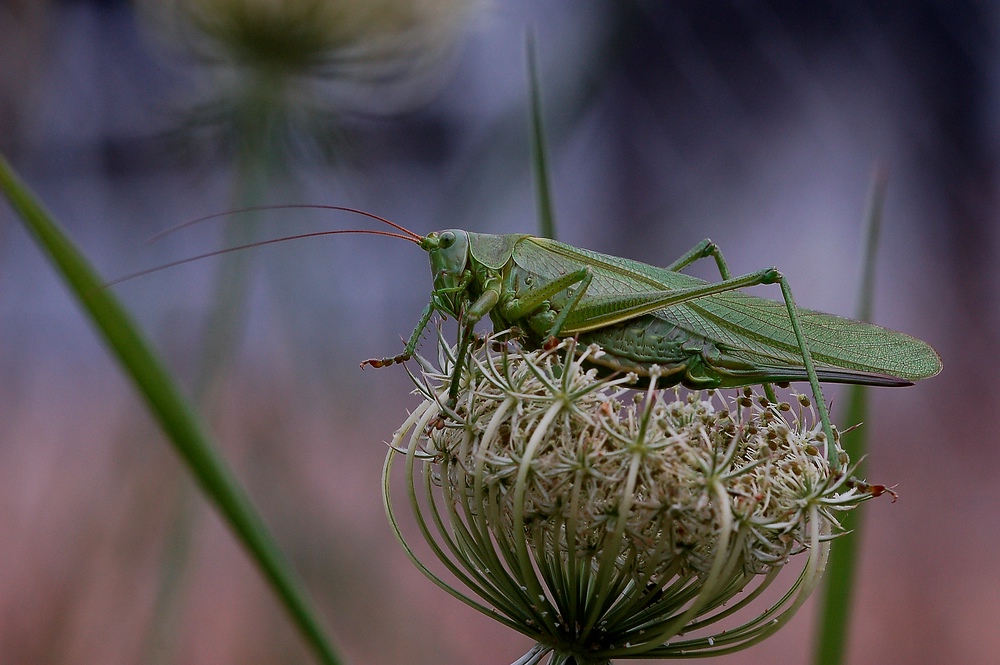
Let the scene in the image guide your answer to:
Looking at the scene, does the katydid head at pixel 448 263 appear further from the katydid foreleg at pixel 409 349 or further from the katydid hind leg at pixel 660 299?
the katydid hind leg at pixel 660 299

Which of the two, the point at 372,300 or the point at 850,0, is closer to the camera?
the point at 372,300

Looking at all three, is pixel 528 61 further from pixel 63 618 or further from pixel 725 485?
pixel 63 618

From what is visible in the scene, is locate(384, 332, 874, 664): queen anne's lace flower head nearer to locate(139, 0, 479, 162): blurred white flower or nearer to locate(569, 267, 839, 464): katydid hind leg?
locate(569, 267, 839, 464): katydid hind leg

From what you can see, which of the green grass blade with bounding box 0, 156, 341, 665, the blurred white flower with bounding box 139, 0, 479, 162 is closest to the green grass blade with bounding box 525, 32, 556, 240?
the green grass blade with bounding box 0, 156, 341, 665

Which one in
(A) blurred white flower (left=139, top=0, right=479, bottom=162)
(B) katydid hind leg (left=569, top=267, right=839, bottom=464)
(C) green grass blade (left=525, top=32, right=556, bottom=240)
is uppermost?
(A) blurred white flower (left=139, top=0, right=479, bottom=162)

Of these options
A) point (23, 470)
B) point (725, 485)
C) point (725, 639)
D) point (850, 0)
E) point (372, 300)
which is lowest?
point (725, 639)

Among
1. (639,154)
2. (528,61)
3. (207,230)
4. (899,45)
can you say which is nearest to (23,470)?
(207,230)
